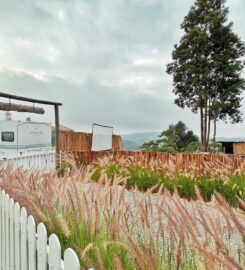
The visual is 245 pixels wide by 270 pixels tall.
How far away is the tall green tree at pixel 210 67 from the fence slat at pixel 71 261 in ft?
66.1

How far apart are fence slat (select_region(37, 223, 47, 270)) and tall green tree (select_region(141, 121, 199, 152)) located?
19.1m

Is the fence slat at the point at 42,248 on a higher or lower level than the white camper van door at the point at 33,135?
lower

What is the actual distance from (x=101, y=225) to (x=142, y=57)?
11108 millimetres

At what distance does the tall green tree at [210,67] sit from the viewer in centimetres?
2127

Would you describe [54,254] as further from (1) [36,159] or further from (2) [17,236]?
(1) [36,159]

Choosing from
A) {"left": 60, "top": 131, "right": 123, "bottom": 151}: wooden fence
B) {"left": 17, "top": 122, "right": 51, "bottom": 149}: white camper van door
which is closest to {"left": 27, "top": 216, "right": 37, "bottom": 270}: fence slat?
{"left": 60, "top": 131, "right": 123, "bottom": 151}: wooden fence

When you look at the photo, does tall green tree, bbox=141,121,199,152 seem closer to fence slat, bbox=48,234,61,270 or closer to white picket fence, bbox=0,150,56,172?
white picket fence, bbox=0,150,56,172

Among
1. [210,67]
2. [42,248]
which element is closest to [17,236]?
[42,248]

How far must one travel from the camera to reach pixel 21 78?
834 cm

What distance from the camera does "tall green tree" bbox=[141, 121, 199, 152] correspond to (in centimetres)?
2162

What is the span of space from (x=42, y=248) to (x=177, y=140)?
22.0 metres

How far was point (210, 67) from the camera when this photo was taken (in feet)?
71.1

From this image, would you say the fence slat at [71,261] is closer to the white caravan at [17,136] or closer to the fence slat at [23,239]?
the fence slat at [23,239]

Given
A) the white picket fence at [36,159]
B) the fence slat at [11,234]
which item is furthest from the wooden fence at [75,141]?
the fence slat at [11,234]
